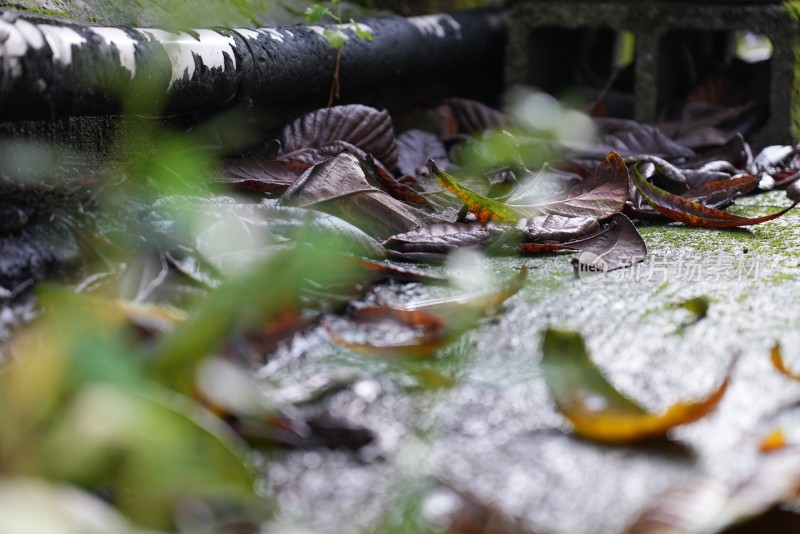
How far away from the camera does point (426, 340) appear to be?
1045mm

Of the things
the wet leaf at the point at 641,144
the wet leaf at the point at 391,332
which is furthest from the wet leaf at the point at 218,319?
the wet leaf at the point at 641,144

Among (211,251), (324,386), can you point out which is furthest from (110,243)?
(324,386)

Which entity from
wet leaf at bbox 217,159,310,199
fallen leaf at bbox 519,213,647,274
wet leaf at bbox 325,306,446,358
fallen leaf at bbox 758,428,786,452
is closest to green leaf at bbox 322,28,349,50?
wet leaf at bbox 217,159,310,199

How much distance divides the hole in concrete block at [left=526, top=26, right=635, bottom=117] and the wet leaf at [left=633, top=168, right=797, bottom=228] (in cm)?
102

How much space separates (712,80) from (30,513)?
8.78 ft

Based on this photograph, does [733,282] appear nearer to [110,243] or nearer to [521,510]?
[521,510]

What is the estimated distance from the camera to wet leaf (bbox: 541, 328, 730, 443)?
0.86 meters

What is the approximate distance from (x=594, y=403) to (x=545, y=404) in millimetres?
50

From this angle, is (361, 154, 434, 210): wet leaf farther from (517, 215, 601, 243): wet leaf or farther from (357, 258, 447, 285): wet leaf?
(357, 258, 447, 285): wet leaf

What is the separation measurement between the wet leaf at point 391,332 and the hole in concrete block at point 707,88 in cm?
175

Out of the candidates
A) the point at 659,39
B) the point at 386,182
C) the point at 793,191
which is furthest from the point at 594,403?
the point at 659,39

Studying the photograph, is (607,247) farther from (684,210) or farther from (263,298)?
(263,298)

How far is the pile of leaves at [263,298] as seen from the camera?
77cm

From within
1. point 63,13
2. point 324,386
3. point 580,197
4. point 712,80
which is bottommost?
point 712,80
